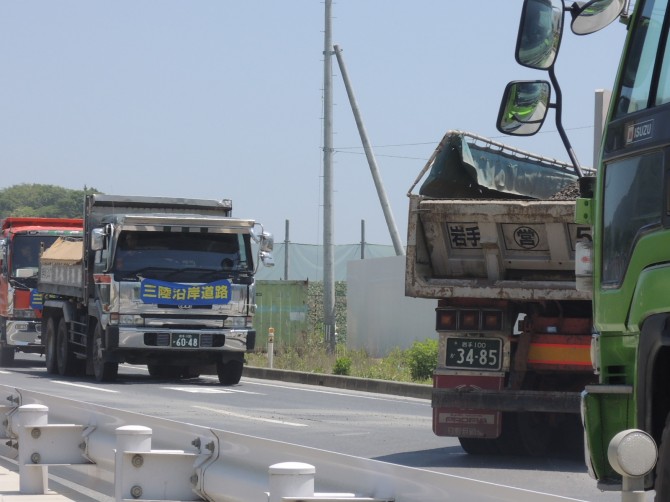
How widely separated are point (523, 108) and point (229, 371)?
17491 millimetres

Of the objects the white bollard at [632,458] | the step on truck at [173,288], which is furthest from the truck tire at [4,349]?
the white bollard at [632,458]

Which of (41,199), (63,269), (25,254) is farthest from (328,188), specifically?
(41,199)

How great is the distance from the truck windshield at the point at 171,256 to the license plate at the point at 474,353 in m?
11.1

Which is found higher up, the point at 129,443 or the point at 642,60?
the point at 642,60

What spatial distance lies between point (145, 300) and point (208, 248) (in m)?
1.28

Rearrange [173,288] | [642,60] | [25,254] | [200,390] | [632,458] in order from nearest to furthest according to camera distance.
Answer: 1. [632,458]
2. [642,60]
3. [200,390]
4. [173,288]
5. [25,254]

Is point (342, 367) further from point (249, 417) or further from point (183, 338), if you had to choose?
point (249, 417)

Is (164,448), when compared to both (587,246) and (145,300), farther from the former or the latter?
(145,300)

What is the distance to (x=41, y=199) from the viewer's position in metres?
133

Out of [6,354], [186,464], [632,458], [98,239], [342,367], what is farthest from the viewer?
[6,354]

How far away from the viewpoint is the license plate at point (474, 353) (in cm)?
1171

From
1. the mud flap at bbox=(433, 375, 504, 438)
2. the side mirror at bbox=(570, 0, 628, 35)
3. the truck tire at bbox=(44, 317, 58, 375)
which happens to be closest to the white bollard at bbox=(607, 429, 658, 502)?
the side mirror at bbox=(570, 0, 628, 35)

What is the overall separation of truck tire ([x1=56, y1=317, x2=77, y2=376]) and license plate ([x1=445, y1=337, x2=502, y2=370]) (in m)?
14.7

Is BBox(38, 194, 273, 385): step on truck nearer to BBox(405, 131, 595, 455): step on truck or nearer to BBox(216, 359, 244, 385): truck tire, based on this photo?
BBox(216, 359, 244, 385): truck tire
